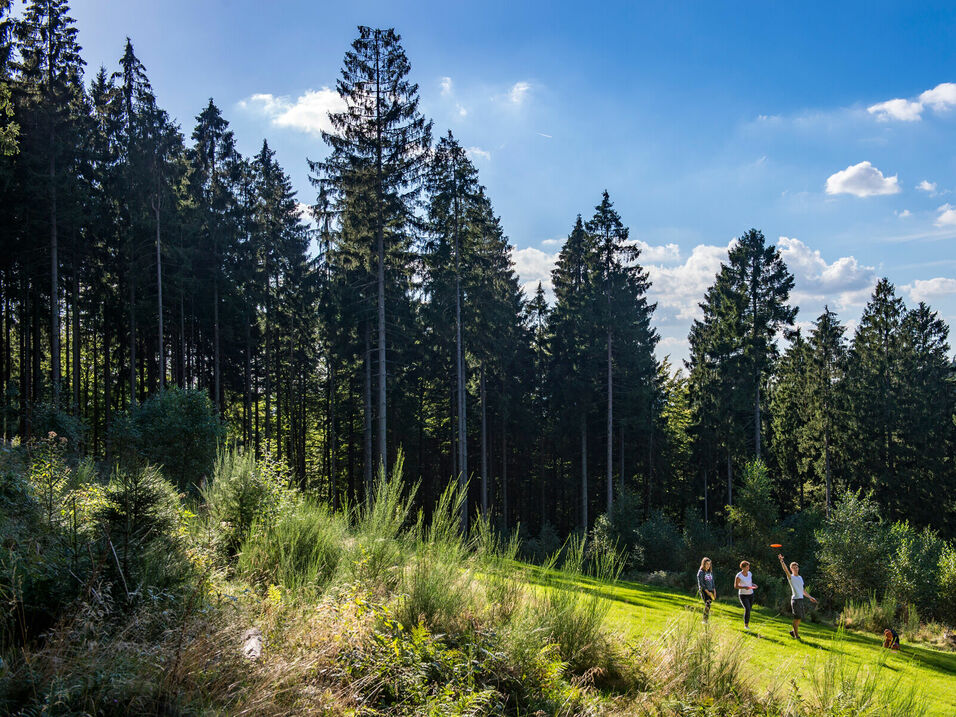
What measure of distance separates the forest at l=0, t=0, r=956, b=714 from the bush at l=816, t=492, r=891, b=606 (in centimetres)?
13

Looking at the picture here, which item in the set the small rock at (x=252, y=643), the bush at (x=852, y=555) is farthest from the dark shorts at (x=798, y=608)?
the small rock at (x=252, y=643)

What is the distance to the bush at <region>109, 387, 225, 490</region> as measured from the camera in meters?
16.0

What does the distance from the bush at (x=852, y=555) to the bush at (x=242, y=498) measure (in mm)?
21014

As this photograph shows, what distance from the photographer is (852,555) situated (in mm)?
20812

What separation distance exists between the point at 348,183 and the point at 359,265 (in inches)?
141

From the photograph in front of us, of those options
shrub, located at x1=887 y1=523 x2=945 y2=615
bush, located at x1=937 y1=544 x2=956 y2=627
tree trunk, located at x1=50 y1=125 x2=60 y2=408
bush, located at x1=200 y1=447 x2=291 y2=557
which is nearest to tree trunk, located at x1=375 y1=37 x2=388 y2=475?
tree trunk, located at x1=50 y1=125 x2=60 y2=408

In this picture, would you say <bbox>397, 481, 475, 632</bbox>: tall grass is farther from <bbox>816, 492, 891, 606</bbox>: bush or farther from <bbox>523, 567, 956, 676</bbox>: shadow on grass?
Answer: <bbox>816, 492, 891, 606</bbox>: bush

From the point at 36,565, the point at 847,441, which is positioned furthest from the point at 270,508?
the point at 847,441

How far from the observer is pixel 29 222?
2259 cm

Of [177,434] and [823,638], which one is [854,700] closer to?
[823,638]

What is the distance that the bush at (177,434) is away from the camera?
52.4ft

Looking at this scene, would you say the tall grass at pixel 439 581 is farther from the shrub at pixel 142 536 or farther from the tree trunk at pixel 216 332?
the tree trunk at pixel 216 332

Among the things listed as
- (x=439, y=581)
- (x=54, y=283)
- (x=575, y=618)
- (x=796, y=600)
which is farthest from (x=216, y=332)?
(x=575, y=618)

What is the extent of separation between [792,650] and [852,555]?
13266mm
